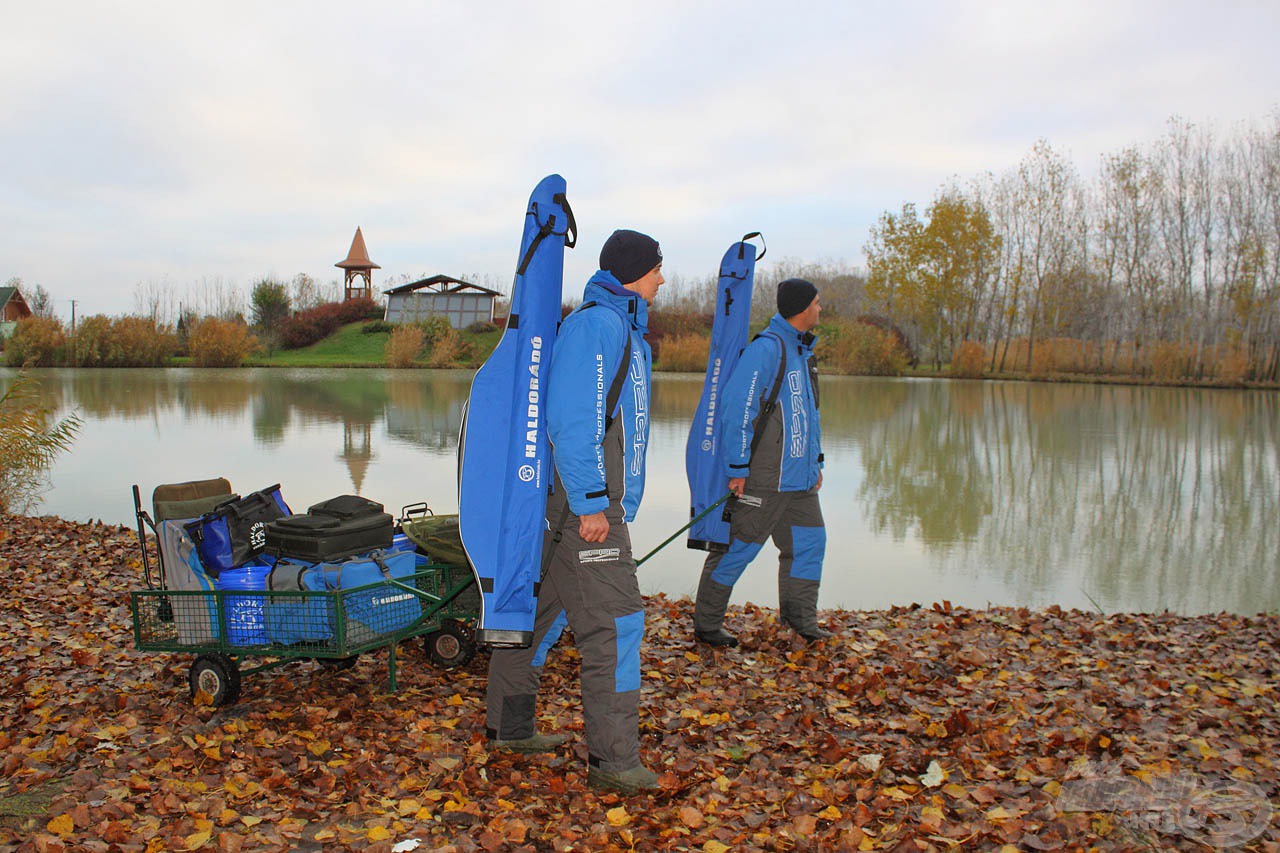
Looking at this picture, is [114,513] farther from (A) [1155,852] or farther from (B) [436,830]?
(A) [1155,852]

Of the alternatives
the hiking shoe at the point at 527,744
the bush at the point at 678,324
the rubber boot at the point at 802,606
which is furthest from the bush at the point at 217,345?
the hiking shoe at the point at 527,744

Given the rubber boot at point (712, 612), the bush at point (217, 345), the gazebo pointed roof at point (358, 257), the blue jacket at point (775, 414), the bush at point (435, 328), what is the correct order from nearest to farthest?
1. the blue jacket at point (775, 414)
2. the rubber boot at point (712, 612)
3. the bush at point (217, 345)
4. the bush at point (435, 328)
5. the gazebo pointed roof at point (358, 257)

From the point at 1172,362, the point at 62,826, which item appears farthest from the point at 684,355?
the point at 62,826

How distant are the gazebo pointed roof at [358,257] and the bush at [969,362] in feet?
135

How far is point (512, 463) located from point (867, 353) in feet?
137

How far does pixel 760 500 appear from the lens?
5.55 metres

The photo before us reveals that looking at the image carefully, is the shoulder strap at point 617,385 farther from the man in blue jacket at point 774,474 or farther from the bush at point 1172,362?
the bush at point 1172,362

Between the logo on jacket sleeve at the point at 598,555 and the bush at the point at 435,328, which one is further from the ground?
the bush at the point at 435,328

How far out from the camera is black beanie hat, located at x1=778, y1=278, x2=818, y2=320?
5.78 metres

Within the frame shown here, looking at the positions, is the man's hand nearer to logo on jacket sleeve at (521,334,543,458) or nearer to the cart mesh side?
A: logo on jacket sleeve at (521,334,543,458)

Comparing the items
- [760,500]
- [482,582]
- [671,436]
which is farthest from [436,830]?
[671,436]

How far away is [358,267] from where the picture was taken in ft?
→ 210

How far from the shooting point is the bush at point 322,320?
170 feet

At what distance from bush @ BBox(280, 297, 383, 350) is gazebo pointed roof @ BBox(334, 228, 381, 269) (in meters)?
5.19
